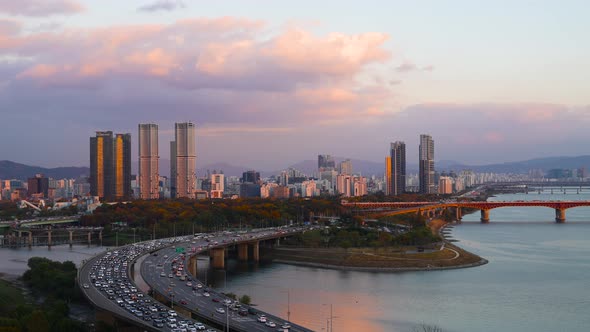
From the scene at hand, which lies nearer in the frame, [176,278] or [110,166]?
[176,278]

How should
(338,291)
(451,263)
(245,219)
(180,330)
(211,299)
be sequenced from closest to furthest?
(180,330)
(211,299)
(338,291)
(451,263)
(245,219)

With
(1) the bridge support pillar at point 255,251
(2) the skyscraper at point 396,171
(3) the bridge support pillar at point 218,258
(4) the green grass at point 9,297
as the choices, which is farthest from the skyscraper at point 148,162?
(4) the green grass at point 9,297

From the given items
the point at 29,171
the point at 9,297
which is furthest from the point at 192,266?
the point at 29,171

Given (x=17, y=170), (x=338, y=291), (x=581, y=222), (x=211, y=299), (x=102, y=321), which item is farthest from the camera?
(x=17, y=170)

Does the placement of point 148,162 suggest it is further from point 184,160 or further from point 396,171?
point 396,171

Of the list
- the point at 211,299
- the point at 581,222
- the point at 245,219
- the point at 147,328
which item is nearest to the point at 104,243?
the point at 245,219

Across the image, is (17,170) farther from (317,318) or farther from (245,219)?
(317,318)

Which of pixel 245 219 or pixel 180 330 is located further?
pixel 245 219

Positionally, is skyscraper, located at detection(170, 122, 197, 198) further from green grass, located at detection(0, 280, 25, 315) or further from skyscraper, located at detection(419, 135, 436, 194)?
green grass, located at detection(0, 280, 25, 315)
